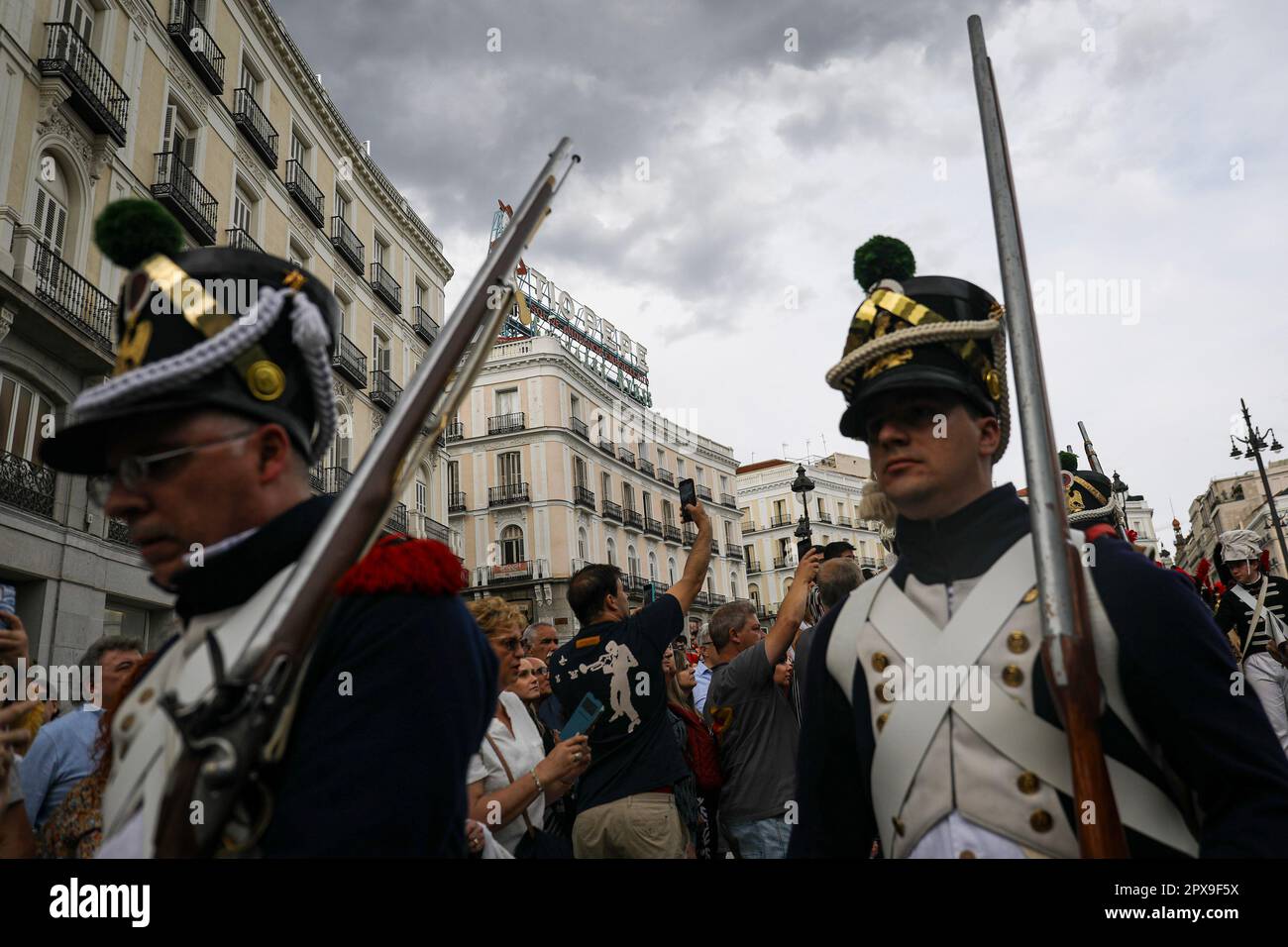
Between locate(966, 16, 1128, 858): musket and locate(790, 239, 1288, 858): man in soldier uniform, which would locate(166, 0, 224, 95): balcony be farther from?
locate(966, 16, 1128, 858): musket

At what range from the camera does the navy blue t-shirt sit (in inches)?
185

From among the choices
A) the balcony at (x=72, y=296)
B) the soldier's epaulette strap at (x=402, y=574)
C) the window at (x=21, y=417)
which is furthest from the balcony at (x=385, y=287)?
the soldier's epaulette strap at (x=402, y=574)

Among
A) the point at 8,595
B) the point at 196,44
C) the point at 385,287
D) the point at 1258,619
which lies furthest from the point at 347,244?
the point at 1258,619

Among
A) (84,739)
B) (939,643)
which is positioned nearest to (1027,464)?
(939,643)

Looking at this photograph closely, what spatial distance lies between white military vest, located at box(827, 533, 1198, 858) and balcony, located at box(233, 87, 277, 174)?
21.2m

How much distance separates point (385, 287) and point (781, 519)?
135 ft

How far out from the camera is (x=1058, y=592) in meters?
1.44

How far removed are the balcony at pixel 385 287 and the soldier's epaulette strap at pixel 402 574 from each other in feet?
81.6

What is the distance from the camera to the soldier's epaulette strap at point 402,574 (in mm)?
1451

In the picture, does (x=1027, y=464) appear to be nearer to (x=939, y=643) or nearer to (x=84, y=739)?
(x=939, y=643)

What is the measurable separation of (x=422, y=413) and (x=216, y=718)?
0.62 m

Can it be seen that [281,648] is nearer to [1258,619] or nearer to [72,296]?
[1258,619]

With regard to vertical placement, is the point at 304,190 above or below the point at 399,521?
above
